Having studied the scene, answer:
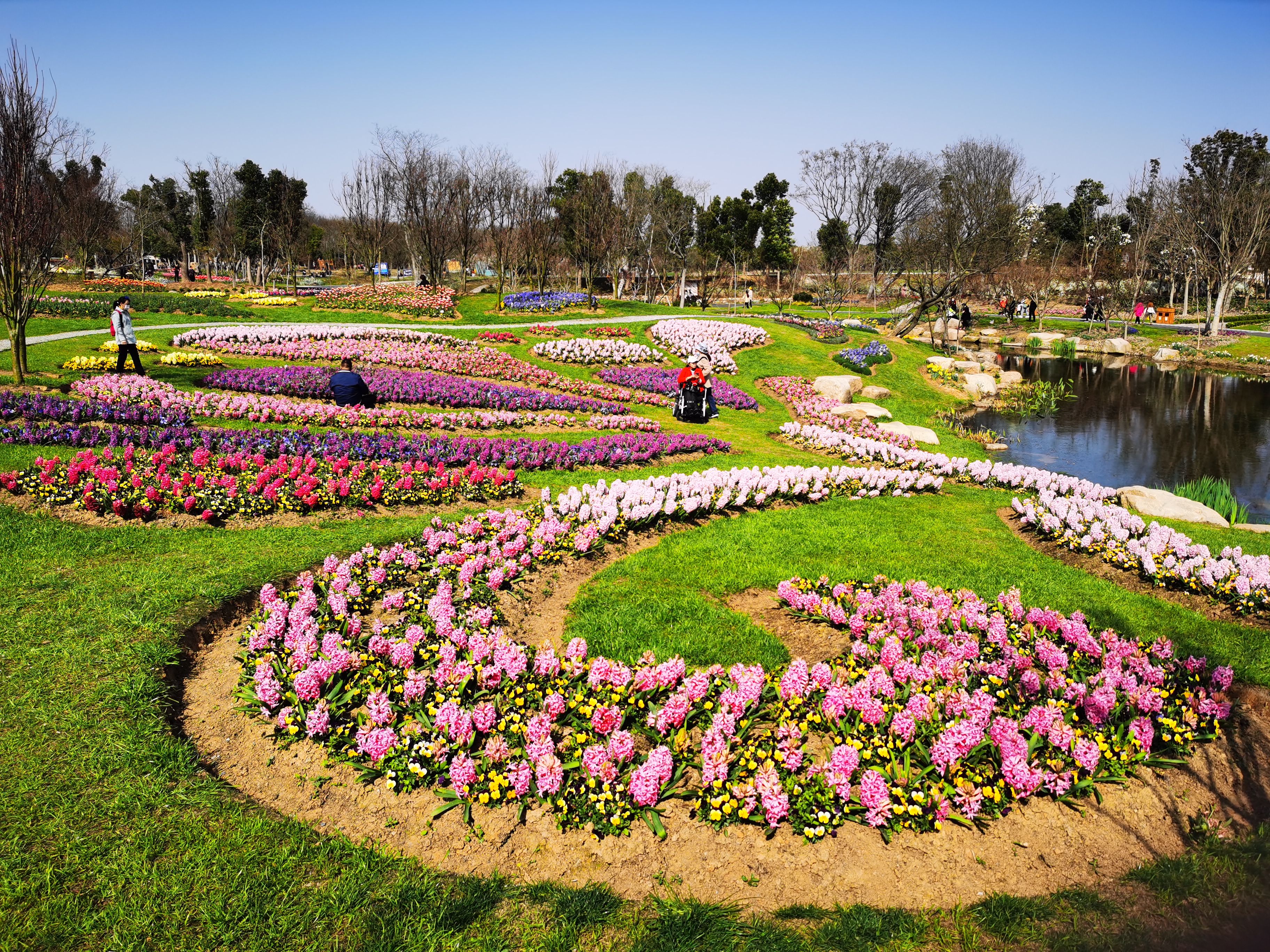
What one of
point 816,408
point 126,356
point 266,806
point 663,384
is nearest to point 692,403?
point 663,384

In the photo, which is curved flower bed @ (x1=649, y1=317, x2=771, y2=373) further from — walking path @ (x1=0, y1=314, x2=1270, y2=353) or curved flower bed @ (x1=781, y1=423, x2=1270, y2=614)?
curved flower bed @ (x1=781, y1=423, x2=1270, y2=614)

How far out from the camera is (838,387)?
66.3 feet

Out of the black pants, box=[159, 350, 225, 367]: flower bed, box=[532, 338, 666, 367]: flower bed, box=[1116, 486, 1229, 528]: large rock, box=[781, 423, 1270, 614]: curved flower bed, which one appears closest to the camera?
box=[781, 423, 1270, 614]: curved flower bed

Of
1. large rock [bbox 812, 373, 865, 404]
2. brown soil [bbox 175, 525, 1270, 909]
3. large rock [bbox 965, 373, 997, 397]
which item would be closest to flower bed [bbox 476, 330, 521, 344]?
large rock [bbox 812, 373, 865, 404]

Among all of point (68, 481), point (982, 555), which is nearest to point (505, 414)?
point (68, 481)

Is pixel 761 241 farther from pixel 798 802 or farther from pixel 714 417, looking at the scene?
pixel 798 802

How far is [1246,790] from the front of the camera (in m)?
4.77

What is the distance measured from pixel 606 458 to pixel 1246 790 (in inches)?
345

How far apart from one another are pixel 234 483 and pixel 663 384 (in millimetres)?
12258

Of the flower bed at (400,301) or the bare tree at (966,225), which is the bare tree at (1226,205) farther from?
the flower bed at (400,301)

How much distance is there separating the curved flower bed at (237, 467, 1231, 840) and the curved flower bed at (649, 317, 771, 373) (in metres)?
16.5

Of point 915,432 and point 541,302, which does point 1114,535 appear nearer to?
point 915,432

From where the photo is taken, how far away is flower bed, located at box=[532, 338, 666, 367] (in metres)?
22.5

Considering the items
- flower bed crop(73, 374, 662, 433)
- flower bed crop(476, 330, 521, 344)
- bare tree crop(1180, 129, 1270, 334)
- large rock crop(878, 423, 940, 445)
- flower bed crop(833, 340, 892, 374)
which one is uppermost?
bare tree crop(1180, 129, 1270, 334)
